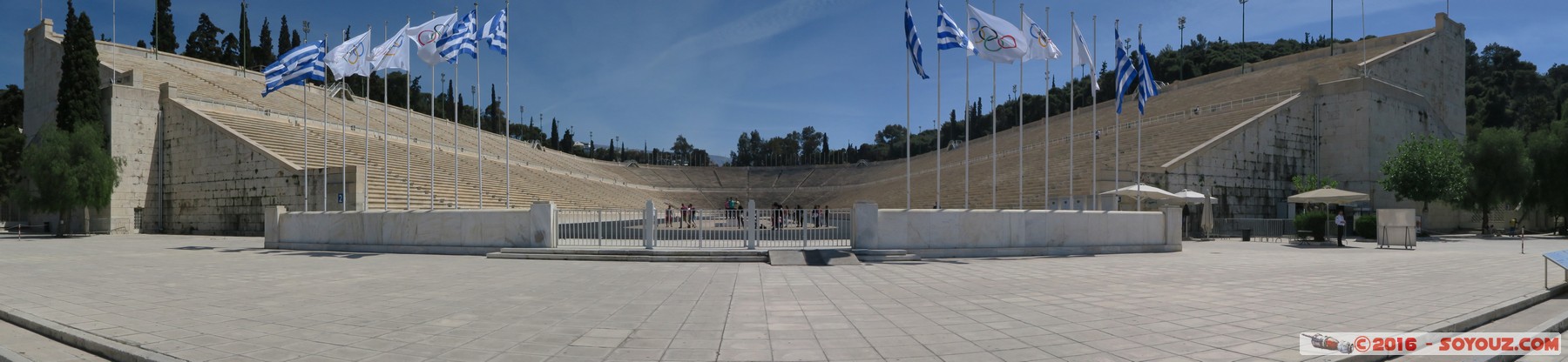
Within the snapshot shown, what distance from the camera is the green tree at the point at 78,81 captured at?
30.8 metres

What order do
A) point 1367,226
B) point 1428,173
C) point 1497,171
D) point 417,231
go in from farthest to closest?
point 1497,171 < point 1428,173 < point 1367,226 < point 417,231

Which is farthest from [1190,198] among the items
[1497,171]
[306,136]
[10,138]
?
[10,138]

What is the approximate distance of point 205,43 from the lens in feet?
202

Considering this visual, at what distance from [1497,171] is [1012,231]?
30875mm

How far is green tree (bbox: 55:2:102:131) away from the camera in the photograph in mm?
30781


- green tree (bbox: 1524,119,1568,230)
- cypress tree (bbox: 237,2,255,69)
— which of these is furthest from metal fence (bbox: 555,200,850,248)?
cypress tree (bbox: 237,2,255,69)

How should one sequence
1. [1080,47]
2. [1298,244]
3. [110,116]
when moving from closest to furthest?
[1080,47] < [1298,244] < [110,116]

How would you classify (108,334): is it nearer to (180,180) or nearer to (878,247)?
(878,247)

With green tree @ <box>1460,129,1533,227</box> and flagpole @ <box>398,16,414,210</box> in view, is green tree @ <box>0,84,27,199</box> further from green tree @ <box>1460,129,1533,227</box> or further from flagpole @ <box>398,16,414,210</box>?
green tree @ <box>1460,129,1533,227</box>

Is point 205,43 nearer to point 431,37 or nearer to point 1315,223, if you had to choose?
point 431,37

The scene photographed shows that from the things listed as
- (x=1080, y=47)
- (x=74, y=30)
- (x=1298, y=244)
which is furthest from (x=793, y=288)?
(x=74, y=30)

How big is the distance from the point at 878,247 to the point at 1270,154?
27953mm

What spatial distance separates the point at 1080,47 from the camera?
1766 centimetres

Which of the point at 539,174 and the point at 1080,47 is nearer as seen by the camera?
the point at 1080,47
